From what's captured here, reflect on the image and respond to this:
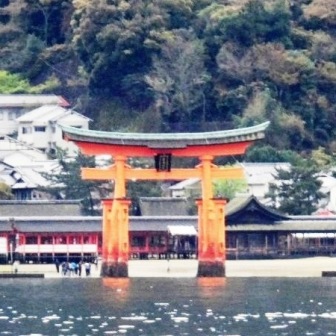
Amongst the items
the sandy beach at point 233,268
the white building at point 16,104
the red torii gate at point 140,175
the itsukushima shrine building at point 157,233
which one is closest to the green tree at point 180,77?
the white building at point 16,104

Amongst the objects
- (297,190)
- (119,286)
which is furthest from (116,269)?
(297,190)

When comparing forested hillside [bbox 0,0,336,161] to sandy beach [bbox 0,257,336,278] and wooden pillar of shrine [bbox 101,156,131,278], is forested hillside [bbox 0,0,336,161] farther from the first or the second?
wooden pillar of shrine [bbox 101,156,131,278]

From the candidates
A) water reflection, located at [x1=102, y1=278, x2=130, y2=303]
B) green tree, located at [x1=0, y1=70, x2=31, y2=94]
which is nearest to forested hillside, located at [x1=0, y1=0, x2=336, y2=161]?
green tree, located at [x1=0, y1=70, x2=31, y2=94]

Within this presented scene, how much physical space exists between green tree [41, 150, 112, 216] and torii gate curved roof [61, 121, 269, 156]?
66.8ft

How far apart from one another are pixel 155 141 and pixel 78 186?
22598mm

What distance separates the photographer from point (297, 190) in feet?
303

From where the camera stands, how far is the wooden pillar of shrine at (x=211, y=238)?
72500 millimetres

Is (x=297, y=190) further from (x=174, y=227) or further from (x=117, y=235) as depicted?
(x=117, y=235)

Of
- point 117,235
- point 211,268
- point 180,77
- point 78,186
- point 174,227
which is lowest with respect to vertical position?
point 211,268

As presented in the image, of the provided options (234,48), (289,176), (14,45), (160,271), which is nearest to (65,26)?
(14,45)

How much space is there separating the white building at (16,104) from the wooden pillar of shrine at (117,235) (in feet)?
131

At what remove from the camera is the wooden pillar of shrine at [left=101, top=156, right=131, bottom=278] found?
72562 mm

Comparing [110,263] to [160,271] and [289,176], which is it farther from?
[289,176]

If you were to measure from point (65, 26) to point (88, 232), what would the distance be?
30012mm
